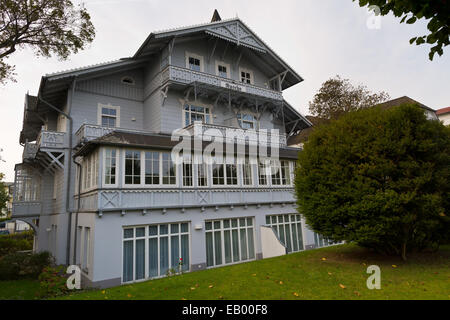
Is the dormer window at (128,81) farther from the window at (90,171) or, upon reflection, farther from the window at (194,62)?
the window at (90,171)

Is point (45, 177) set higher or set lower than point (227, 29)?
lower

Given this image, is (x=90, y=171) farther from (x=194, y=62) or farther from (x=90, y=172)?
(x=194, y=62)

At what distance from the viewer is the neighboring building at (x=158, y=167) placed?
12.9 meters

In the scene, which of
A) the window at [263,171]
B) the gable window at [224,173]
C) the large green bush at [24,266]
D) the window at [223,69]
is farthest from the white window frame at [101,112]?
the window at [263,171]

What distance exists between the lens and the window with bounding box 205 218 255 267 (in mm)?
15219

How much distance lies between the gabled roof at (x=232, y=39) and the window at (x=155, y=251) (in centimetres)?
1190

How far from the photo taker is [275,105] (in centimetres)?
2314

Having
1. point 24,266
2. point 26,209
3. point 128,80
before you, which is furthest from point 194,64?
point 24,266

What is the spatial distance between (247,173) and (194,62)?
939 centimetres
